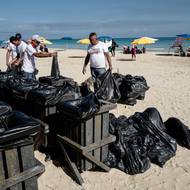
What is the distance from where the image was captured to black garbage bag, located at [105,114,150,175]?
12.7 feet

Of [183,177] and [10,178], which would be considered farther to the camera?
[183,177]

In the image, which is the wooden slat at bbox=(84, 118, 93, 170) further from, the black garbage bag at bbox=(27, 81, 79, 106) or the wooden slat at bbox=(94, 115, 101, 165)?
the black garbage bag at bbox=(27, 81, 79, 106)

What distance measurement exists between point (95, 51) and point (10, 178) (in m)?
4.18

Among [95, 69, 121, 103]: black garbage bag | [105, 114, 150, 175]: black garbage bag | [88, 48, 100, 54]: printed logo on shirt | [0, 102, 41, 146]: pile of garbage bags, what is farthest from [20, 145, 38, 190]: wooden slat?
[88, 48, 100, 54]: printed logo on shirt

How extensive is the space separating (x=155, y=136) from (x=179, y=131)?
59cm

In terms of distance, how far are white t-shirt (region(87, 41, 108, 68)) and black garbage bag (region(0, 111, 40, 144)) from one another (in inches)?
145

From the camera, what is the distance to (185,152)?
443cm

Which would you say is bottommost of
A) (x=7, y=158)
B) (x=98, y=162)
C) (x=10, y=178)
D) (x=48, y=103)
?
(x=98, y=162)

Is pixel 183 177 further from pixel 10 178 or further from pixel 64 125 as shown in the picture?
pixel 10 178

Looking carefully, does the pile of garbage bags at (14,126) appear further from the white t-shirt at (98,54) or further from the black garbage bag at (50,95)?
the white t-shirt at (98,54)

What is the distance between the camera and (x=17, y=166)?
2736 mm

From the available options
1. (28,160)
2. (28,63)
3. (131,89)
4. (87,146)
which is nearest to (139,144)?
(87,146)

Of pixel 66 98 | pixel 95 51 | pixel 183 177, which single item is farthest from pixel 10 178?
pixel 95 51

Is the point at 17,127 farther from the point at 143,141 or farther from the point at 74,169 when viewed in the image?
the point at 143,141
